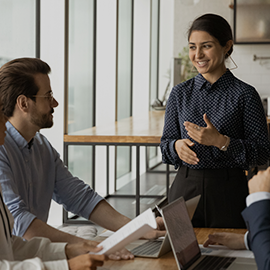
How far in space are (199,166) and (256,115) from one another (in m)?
0.33

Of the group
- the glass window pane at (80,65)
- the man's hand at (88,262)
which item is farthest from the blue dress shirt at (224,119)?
the glass window pane at (80,65)

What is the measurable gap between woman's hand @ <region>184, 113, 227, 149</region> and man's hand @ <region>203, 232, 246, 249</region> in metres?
0.41

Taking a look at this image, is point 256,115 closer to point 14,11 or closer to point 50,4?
point 14,11

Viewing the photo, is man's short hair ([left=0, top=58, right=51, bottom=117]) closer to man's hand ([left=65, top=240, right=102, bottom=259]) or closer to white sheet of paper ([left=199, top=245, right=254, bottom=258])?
man's hand ([left=65, top=240, right=102, bottom=259])

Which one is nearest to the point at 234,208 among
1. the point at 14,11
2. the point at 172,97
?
the point at 172,97

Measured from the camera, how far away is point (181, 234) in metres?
1.27

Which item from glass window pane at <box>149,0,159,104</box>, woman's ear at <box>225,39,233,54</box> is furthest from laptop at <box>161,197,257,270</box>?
glass window pane at <box>149,0,159,104</box>

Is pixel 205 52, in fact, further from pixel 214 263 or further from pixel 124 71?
pixel 124 71

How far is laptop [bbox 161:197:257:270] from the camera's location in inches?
47.4

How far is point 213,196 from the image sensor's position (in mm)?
1825

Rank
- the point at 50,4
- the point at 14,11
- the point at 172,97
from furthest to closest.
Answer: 1. the point at 50,4
2. the point at 14,11
3. the point at 172,97

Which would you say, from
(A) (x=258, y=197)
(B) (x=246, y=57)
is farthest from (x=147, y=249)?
(B) (x=246, y=57)

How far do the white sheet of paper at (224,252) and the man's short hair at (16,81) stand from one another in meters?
0.91

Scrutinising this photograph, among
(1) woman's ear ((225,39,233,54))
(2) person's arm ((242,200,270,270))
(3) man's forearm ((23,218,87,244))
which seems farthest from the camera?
(1) woman's ear ((225,39,233,54))
